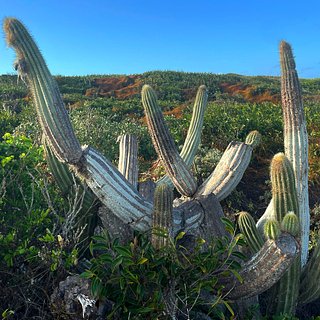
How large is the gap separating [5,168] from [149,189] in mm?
1508

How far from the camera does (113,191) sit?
12.4 ft

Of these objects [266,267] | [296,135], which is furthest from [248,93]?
[266,267]

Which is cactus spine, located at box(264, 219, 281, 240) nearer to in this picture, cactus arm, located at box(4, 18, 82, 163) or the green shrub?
the green shrub

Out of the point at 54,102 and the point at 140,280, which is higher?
the point at 54,102

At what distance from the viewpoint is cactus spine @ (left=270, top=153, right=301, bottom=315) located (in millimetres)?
3566

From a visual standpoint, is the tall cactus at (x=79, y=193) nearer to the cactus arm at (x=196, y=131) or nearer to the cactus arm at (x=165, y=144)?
the cactus arm at (x=165, y=144)

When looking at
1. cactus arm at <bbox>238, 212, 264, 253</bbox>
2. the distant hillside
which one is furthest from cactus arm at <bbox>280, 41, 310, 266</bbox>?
the distant hillside

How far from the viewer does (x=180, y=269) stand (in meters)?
3.12

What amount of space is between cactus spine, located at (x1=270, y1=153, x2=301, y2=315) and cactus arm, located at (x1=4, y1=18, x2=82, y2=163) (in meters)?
1.72

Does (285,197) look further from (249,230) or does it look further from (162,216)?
(162,216)

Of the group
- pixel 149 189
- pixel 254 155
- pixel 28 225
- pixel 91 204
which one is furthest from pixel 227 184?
pixel 254 155

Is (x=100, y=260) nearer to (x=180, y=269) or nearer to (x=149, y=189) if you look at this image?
(x=180, y=269)

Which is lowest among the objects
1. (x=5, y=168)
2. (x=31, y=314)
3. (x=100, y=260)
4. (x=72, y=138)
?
(x=31, y=314)

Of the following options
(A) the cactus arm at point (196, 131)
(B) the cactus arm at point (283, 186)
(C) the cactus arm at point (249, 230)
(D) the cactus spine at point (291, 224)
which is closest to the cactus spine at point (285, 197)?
(B) the cactus arm at point (283, 186)
